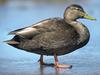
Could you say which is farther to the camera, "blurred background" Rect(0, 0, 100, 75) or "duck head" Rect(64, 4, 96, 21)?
"duck head" Rect(64, 4, 96, 21)

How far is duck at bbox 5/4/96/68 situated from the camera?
9172 millimetres

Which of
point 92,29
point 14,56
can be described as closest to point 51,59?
point 14,56

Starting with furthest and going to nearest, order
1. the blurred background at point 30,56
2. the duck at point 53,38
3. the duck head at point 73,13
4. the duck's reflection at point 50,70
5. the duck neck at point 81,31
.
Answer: the duck head at point 73,13 < the duck neck at point 81,31 < the duck at point 53,38 < the blurred background at point 30,56 < the duck's reflection at point 50,70

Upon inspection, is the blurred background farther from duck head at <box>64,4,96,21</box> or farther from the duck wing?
duck head at <box>64,4,96,21</box>

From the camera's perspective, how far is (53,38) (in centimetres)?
920

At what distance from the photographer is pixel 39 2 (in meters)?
24.3

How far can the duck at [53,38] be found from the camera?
9172 mm

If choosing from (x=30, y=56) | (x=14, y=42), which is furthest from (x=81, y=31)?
(x=30, y=56)

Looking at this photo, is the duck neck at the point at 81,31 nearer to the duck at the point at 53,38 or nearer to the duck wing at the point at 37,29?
the duck at the point at 53,38

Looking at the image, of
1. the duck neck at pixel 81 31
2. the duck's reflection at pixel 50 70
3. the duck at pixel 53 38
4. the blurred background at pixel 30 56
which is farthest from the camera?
the duck neck at pixel 81 31

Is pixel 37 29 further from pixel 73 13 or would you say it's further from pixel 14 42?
pixel 73 13

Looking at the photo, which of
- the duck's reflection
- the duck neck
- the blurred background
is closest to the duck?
the duck neck

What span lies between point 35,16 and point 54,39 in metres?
8.86

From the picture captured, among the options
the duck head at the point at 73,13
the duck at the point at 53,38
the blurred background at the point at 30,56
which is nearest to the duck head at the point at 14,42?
the duck at the point at 53,38
